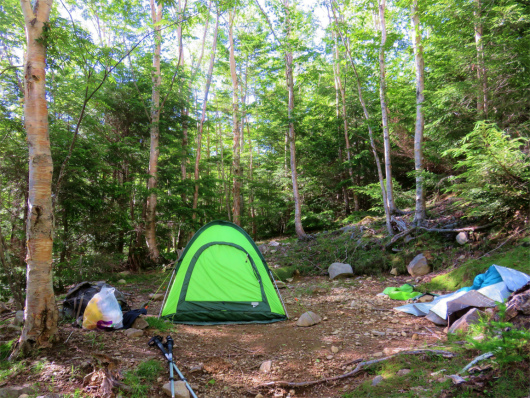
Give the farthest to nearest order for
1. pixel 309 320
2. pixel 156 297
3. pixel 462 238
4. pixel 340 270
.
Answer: pixel 340 270, pixel 462 238, pixel 156 297, pixel 309 320

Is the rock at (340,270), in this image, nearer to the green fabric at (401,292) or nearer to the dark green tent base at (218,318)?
the green fabric at (401,292)

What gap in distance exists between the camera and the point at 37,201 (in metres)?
3.28

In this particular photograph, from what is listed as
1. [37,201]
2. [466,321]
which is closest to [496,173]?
[466,321]

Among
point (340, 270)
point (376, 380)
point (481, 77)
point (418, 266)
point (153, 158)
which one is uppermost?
point (481, 77)

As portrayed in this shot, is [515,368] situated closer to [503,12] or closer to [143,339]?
[143,339]

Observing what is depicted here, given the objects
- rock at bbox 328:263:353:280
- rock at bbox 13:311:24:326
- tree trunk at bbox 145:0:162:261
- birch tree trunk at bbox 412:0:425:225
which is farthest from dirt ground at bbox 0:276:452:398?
tree trunk at bbox 145:0:162:261

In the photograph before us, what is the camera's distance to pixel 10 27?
→ 821cm

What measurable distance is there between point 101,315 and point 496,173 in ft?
23.6

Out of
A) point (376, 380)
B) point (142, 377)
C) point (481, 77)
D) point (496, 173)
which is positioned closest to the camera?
point (376, 380)

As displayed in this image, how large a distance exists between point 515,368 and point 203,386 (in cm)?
283

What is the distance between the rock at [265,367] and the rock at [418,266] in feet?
15.8

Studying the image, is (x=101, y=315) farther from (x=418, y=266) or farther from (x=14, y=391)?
(x=418, y=266)

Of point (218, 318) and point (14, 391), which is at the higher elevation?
point (14, 391)

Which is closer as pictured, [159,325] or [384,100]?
[159,325]
